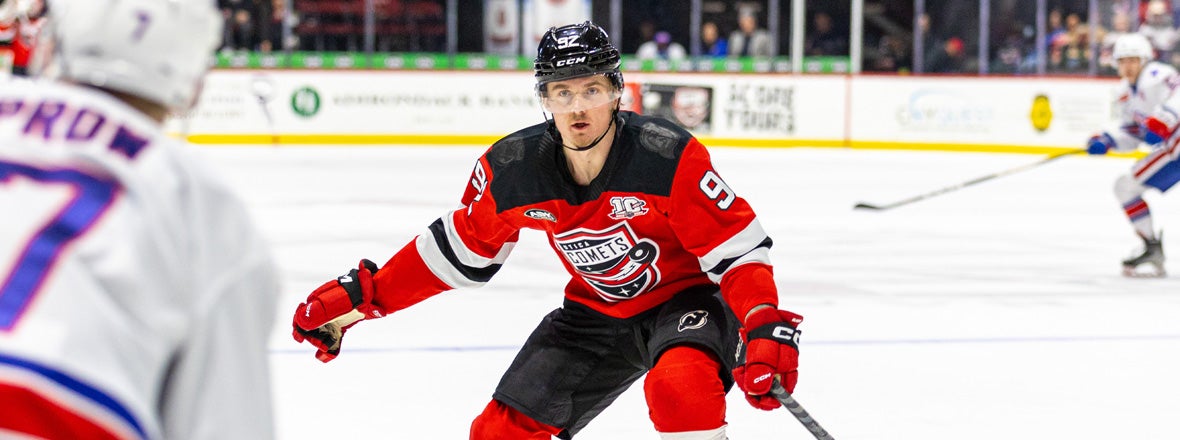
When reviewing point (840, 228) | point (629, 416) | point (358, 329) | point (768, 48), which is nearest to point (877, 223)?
point (840, 228)

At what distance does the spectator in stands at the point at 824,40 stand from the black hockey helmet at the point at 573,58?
12452 millimetres

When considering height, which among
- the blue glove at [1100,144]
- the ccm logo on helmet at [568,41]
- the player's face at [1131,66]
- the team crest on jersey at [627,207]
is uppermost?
the ccm logo on helmet at [568,41]

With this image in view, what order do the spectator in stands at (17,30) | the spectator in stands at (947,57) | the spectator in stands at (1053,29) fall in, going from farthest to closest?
the spectator in stands at (947,57) → the spectator in stands at (1053,29) → the spectator in stands at (17,30)

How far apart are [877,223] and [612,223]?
575 centimetres

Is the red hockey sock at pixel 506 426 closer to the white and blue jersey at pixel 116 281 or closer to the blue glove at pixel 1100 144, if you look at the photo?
the white and blue jersey at pixel 116 281

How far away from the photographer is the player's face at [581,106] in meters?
2.60

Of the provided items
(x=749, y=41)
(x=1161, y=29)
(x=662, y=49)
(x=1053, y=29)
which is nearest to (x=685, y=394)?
(x=1161, y=29)

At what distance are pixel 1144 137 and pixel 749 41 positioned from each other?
8.16 meters

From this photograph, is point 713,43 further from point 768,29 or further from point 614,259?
point 614,259

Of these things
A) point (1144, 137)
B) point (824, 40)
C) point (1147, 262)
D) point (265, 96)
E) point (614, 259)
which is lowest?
point (1147, 262)

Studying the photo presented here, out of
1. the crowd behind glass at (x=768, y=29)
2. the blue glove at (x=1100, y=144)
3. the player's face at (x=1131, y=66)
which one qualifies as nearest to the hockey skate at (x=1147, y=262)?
the blue glove at (x=1100, y=144)

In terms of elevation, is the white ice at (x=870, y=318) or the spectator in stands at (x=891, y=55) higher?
the spectator in stands at (x=891, y=55)

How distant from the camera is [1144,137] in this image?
7008 mm

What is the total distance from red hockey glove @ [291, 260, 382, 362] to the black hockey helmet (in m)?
0.46
